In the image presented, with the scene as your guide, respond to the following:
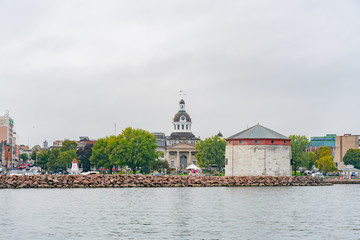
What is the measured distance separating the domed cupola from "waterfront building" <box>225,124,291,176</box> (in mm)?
116650

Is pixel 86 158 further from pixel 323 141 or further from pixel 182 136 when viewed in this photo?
pixel 323 141

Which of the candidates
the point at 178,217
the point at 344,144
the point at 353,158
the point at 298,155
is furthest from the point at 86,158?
the point at 178,217

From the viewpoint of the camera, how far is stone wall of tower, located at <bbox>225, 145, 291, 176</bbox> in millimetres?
75250

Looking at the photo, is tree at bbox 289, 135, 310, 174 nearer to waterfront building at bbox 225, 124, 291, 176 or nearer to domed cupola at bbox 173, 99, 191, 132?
waterfront building at bbox 225, 124, 291, 176

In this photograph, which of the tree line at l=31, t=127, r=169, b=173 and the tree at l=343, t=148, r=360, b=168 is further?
the tree at l=343, t=148, r=360, b=168

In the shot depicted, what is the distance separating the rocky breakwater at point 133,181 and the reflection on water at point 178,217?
1575 centimetres

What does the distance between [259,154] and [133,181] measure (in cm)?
1481

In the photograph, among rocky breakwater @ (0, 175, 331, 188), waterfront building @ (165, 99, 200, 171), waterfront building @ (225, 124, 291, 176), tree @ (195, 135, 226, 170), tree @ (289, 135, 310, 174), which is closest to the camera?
rocky breakwater @ (0, 175, 331, 188)

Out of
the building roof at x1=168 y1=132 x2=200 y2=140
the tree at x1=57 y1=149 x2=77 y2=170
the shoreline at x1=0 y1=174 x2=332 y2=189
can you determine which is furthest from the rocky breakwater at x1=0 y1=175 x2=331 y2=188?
the building roof at x1=168 y1=132 x2=200 y2=140

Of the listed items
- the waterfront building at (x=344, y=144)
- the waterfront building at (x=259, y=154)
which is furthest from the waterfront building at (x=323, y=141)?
the waterfront building at (x=259, y=154)

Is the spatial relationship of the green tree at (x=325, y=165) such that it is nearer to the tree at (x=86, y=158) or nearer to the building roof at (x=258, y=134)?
the building roof at (x=258, y=134)

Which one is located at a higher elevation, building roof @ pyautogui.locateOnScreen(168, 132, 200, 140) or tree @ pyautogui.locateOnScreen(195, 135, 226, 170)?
building roof @ pyautogui.locateOnScreen(168, 132, 200, 140)

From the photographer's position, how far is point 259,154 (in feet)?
247

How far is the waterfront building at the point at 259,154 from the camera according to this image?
75.2 metres
